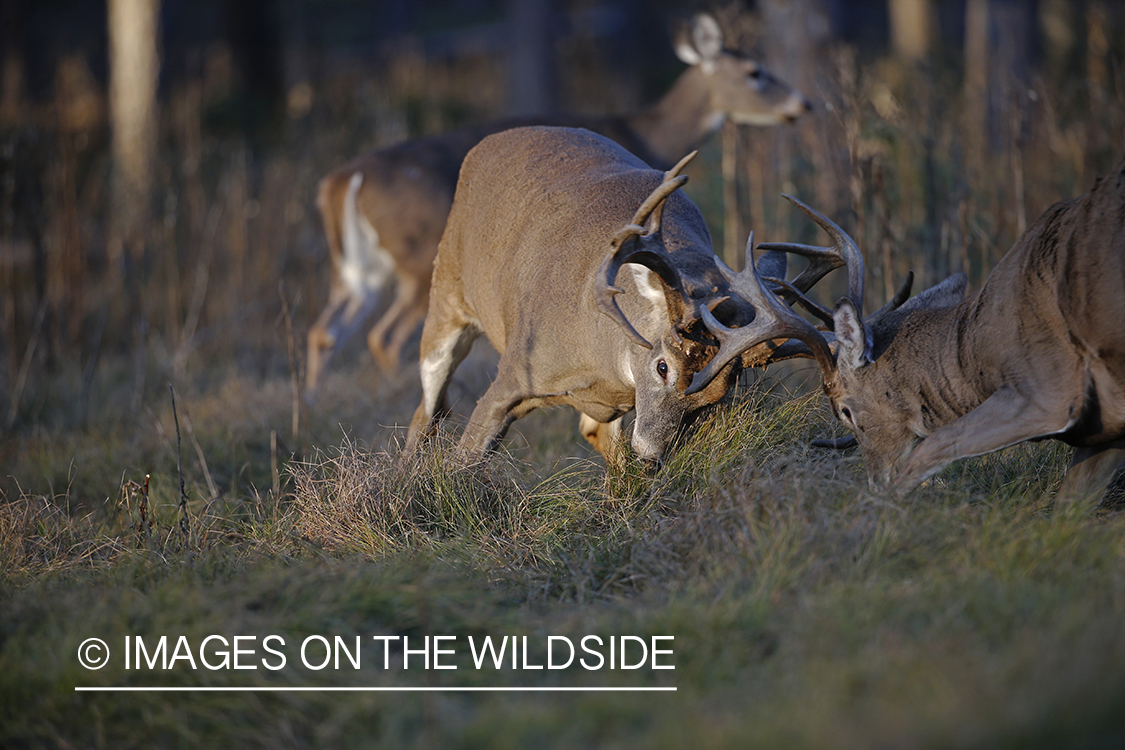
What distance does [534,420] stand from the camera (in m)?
5.70

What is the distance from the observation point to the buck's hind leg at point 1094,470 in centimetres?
354

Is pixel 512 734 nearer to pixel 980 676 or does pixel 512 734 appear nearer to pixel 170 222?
pixel 980 676

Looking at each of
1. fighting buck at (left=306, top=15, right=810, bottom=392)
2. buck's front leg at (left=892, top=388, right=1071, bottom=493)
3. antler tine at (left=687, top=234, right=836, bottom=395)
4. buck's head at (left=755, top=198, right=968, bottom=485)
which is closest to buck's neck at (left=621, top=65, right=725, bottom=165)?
fighting buck at (left=306, top=15, right=810, bottom=392)

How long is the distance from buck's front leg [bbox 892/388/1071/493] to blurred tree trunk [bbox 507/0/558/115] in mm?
11486

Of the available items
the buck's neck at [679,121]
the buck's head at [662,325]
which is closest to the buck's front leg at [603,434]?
the buck's head at [662,325]

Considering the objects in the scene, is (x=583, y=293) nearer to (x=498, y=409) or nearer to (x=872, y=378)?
(x=498, y=409)

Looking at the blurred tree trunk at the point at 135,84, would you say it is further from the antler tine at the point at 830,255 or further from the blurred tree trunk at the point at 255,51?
the antler tine at the point at 830,255

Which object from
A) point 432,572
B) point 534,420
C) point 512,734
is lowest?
point 534,420

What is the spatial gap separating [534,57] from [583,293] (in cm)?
1132

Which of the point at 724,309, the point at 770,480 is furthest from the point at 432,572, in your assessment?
the point at 724,309

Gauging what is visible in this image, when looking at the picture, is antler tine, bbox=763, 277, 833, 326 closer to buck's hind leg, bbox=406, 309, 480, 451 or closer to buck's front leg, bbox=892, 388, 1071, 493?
buck's front leg, bbox=892, 388, 1071, 493

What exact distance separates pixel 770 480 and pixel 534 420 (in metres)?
2.34

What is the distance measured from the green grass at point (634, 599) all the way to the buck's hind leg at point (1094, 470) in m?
0.14

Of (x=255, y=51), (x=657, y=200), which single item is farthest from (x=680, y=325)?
(x=255, y=51)
